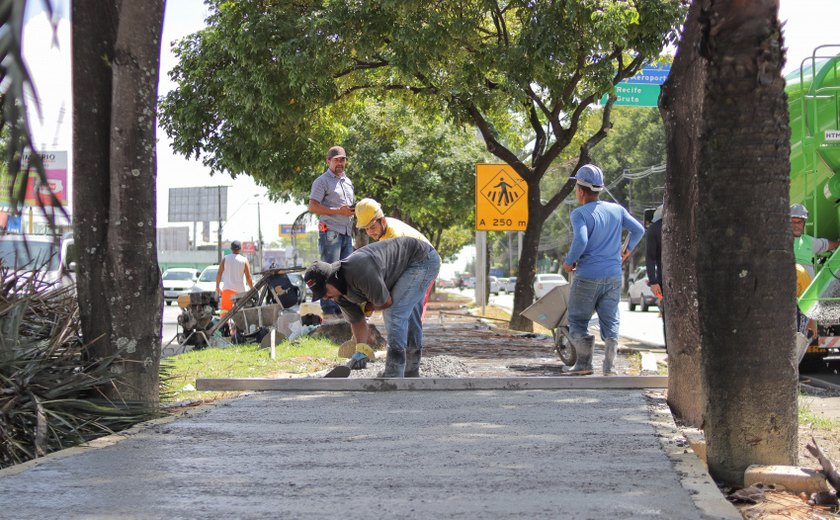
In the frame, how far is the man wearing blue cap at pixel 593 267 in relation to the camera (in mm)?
7906

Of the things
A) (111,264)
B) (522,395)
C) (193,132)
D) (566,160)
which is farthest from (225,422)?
(566,160)

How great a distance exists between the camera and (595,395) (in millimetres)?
6688

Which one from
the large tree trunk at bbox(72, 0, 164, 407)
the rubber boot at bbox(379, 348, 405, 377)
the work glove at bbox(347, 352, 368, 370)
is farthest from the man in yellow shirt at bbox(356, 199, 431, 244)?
the large tree trunk at bbox(72, 0, 164, 407)

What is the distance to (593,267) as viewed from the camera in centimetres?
792

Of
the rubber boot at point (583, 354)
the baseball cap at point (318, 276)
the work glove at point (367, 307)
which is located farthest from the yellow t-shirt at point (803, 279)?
the baseball cap at point (318, 276)

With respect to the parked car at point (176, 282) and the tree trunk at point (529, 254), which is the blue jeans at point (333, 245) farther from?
the parked car at point (176, 282)

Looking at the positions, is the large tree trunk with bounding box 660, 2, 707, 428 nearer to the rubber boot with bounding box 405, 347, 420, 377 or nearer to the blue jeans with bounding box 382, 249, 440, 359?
the blue jeans with bounding box 382, 249, 440, 359

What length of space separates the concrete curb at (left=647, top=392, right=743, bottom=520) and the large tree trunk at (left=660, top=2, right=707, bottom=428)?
232 mm

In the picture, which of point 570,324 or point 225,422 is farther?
point 570,324

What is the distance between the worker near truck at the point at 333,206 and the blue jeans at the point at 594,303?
131 inches

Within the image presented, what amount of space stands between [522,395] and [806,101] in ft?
20.4

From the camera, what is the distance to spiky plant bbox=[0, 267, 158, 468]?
194 inches

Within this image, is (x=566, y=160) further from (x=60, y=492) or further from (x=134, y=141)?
(x=60, y=492)

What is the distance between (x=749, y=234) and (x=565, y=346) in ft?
16.0
